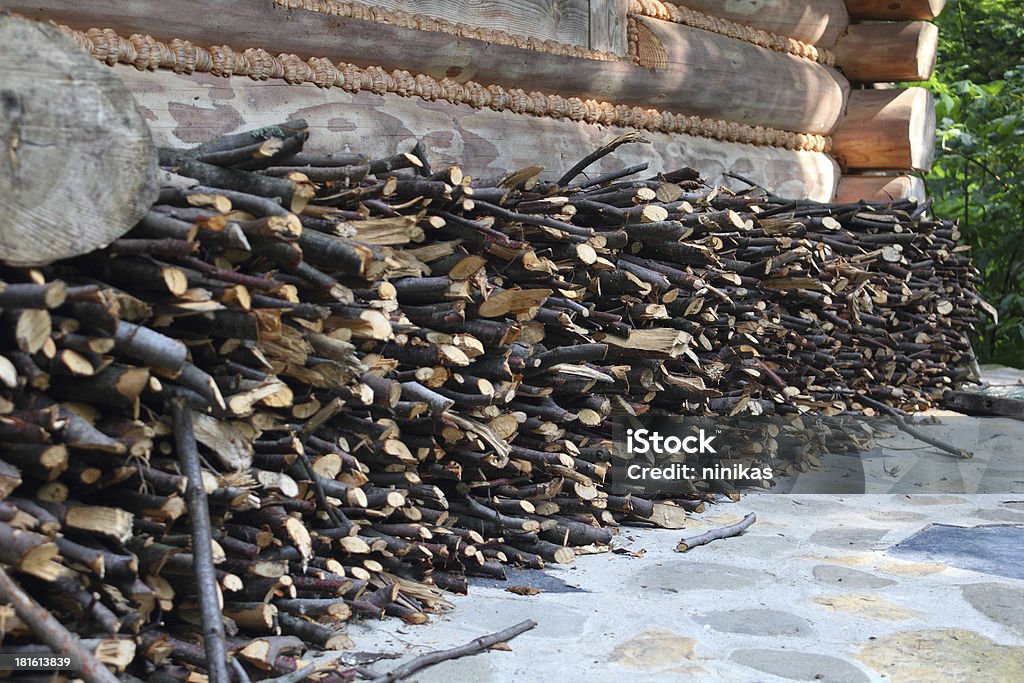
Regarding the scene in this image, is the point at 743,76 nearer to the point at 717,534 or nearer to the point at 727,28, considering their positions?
the point at 727,28

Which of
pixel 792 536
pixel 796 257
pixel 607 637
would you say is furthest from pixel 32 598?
pixel 796 257

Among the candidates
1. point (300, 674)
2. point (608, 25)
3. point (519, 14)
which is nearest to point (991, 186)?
point (608, 25)

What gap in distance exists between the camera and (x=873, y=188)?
331 inches

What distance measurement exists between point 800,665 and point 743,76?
189 inches

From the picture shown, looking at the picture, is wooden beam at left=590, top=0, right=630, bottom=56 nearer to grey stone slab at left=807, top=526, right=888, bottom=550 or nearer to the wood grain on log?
the wood grain on log

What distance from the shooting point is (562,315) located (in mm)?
4367

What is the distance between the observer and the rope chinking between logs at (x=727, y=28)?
6.59 metres

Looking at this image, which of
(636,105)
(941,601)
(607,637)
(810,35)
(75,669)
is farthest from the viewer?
(810,35)

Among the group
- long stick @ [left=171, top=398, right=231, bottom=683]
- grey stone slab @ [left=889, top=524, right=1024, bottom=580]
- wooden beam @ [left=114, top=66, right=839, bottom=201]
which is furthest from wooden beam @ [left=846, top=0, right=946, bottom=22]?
long stick @ [left=171, top=398, right=231, bottom=683]

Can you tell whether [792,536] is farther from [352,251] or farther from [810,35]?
[810,35]

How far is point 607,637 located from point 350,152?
2412mm

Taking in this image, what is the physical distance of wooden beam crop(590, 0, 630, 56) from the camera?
6023 millimetres

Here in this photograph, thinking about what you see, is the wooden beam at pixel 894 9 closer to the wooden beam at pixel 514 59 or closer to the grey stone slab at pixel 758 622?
the wooden beam at pixel 514 59

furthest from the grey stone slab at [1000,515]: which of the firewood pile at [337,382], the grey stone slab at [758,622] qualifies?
the grey stone slab at [758,622]
